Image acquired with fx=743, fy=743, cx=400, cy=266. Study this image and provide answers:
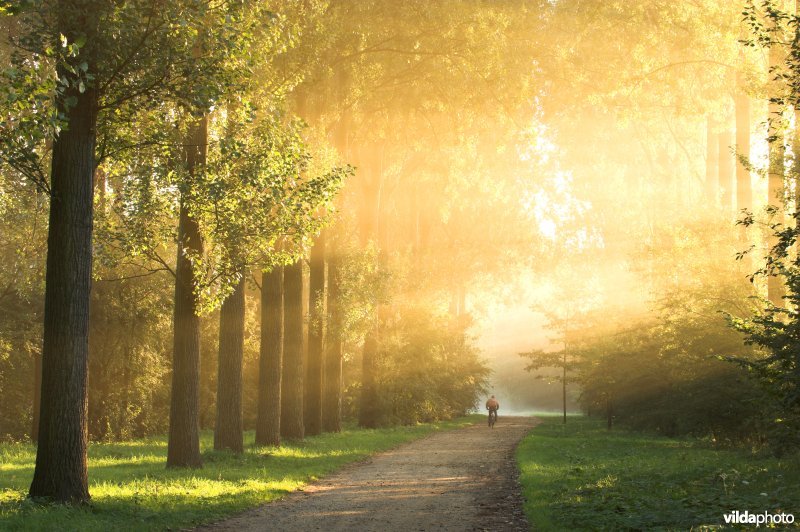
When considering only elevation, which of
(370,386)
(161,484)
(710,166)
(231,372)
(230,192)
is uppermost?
(710,166)

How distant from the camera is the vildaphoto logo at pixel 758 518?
362 inches

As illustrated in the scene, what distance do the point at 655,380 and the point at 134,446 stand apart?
19271 millimetres

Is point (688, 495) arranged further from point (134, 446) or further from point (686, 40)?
point (686, 40)

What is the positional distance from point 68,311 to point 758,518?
9994 millimetres

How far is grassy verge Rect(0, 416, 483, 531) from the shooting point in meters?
10.2

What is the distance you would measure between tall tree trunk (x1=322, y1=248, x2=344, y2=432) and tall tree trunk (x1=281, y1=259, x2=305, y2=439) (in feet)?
12.0

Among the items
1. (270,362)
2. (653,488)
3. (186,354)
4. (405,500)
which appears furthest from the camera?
(270,362)

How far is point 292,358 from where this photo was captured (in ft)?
80.9

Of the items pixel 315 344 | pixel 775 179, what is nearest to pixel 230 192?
pixel 315 344

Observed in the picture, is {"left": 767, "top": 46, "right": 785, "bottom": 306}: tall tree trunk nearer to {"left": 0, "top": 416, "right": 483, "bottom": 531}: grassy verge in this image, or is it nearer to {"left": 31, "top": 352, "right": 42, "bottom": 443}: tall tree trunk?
{"left": 0, "top": 416, "right": 483, "bottom": 531}: grassy verge

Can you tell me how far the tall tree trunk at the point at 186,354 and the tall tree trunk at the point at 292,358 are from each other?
27.5ft

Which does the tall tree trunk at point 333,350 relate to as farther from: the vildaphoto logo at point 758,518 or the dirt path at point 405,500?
the vildaphoto logo at point 758,518

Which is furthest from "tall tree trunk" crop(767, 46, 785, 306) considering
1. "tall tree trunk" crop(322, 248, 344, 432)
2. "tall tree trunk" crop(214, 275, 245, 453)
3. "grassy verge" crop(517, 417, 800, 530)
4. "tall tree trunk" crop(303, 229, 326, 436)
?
"tall tree trunk" crop(303, 229, 326, 436)

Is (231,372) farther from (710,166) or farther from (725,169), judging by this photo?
(725,169)
